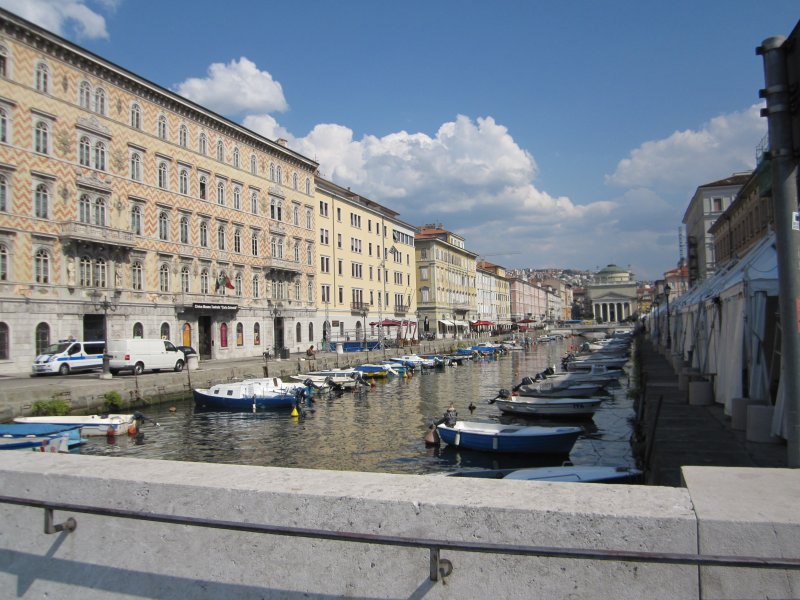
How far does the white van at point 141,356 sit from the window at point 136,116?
689 inches

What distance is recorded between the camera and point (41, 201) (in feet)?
124

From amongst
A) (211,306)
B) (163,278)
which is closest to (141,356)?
(163,278)

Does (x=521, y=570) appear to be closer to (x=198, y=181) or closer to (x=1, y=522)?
(x=1, y=522)

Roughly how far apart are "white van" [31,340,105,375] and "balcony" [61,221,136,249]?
6.93m

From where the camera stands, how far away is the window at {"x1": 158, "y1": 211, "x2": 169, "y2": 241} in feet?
154

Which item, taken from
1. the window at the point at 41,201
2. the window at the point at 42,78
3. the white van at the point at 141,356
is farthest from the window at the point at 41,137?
the white van at the point at 141,356

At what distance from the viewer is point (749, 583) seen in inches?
110

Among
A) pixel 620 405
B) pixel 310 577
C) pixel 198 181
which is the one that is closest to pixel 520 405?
pixel 620 405

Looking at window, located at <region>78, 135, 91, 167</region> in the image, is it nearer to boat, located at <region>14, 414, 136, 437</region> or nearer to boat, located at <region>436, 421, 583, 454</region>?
boat, located at <region>14, 414, 136, 437</region>

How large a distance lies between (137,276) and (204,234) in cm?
869

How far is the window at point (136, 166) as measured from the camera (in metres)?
44.8

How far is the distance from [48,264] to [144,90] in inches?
628

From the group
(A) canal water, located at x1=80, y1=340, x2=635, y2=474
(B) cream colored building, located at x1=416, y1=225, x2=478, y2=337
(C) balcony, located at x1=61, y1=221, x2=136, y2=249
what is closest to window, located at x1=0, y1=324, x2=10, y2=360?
(C) balcony, located at x1=61, y1=221, x2=136, y2=249

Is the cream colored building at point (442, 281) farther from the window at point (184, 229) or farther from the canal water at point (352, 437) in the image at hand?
the canal water at point (352, 437)
